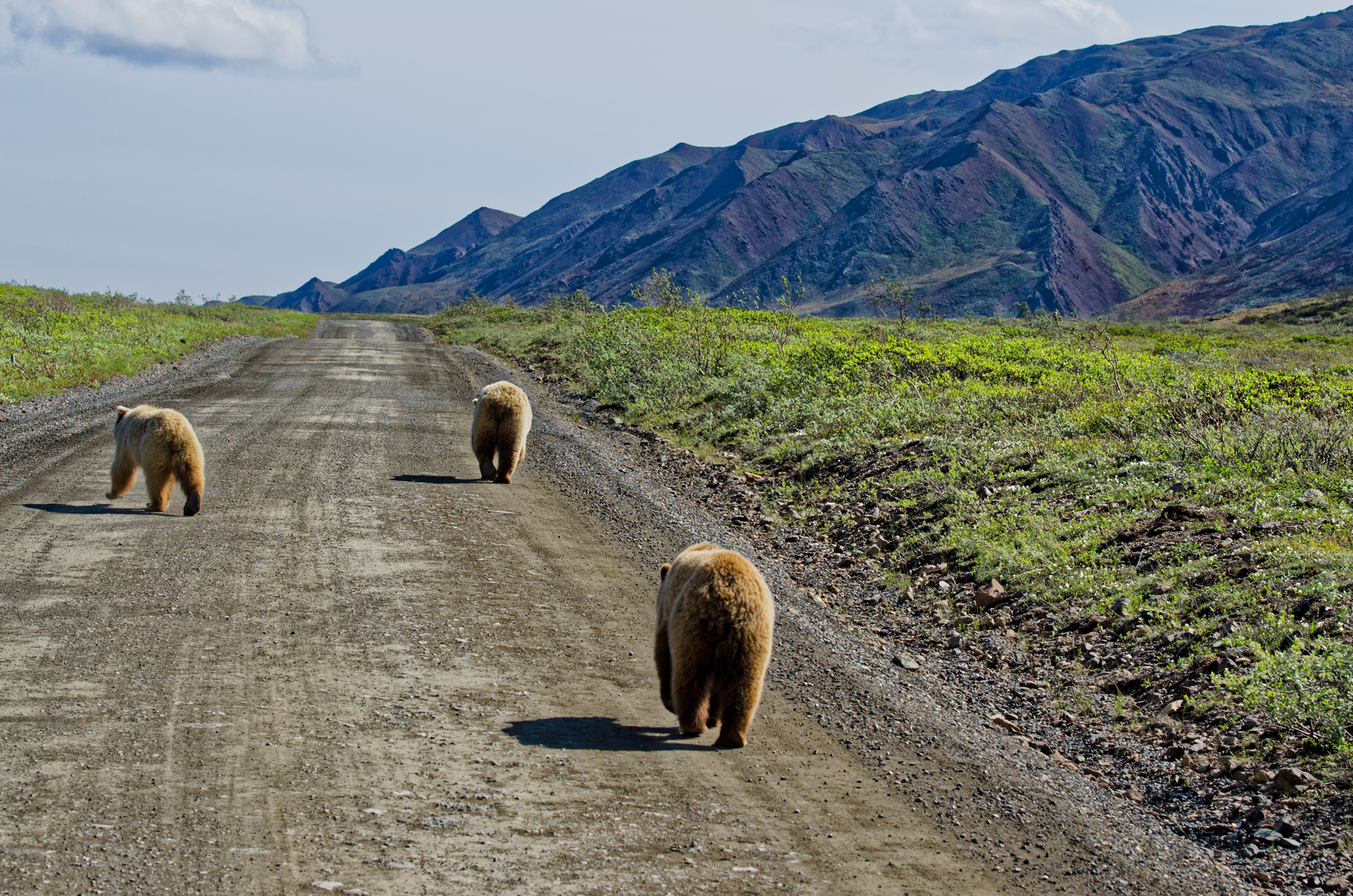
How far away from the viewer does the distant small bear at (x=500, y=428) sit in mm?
11602

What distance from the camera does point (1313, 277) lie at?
342ft

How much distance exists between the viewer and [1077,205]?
5965 inches

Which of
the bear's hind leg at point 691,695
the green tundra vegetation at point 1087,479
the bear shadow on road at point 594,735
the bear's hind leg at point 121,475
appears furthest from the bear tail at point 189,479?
the bear's hind leg at point 691,695

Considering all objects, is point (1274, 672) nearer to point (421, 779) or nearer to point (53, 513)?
point (421, 779)

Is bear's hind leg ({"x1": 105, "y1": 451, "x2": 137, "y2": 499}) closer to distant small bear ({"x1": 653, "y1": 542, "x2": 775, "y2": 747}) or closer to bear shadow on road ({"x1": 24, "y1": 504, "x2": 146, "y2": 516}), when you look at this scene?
bear shadow on road ({"x1": 24, "y1": 504, "x2": 146, "y2": 516})

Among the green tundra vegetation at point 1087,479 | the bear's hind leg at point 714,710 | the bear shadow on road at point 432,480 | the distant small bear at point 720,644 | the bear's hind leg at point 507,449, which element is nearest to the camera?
the distant small bear at point 720,644

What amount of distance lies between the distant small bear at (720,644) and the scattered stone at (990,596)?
348 cm

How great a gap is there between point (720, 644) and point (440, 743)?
1508 millimetres

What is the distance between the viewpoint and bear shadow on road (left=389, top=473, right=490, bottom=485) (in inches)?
456

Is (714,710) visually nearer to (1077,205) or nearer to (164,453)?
(164,453)

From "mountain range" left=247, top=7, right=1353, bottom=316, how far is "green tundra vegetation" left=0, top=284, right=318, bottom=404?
98.2 meters

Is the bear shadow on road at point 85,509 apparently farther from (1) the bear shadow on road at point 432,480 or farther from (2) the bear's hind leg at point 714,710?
(2) the bear's hind leg at point 714,710

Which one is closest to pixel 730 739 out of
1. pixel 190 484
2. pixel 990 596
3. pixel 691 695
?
pixel 691 695

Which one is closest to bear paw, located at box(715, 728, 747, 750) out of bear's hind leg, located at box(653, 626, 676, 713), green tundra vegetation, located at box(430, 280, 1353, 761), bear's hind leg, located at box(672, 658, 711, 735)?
bear's hind leg, located at box(672, 658, 711, 735)
